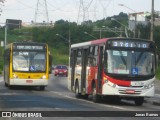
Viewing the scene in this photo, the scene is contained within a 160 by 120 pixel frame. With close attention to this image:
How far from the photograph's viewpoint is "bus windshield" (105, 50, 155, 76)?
2623 cm

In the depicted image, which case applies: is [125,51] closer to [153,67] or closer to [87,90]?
[153,67]

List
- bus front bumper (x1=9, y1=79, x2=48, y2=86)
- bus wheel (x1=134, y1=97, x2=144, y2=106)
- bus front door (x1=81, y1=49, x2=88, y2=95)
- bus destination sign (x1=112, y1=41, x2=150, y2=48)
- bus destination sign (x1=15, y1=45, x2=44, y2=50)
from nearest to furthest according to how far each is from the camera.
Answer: bus destination sign (x1=112, y1=41, x2=150, y2=48), bus wheel (x1=134, y1=97, x2=144, y2=106), bus front door (x1=81, y1=49, x2=88, y2=95), bus front bumper (x1=9, y1=79, x2=48, y2=86), bus destination sign (x1=15, y1=45, x2=44, y2=50)

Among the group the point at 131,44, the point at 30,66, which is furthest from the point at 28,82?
the point at 131,44

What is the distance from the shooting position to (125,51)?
1042 inches

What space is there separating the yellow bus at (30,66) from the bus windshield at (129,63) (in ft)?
44.9

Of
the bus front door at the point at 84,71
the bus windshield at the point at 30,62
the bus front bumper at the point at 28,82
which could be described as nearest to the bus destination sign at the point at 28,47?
the bus windshield at the point at 30,62

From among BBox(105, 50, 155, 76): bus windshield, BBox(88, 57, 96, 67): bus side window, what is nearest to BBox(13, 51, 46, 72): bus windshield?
BBox(88, 57, 96, 67): bus side window

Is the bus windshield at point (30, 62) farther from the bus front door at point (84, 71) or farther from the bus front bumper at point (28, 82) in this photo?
the bus front door at point (84, 71)

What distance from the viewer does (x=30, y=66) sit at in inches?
1559

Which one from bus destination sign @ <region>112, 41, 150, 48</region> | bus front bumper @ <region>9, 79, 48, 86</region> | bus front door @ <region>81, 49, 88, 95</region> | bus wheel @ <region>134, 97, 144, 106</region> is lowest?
bus wheel @ <region>134, 97, 144, 106</region>

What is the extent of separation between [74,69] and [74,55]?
2.66ft

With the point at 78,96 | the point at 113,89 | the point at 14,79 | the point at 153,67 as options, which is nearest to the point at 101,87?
the point at 113,89

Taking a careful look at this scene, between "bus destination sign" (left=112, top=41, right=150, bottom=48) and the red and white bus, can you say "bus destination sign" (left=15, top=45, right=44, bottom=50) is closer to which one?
the red and white bus

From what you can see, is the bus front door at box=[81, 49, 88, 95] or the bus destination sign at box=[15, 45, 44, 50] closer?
the bus front door at box=[81, 49, 88, 95]
